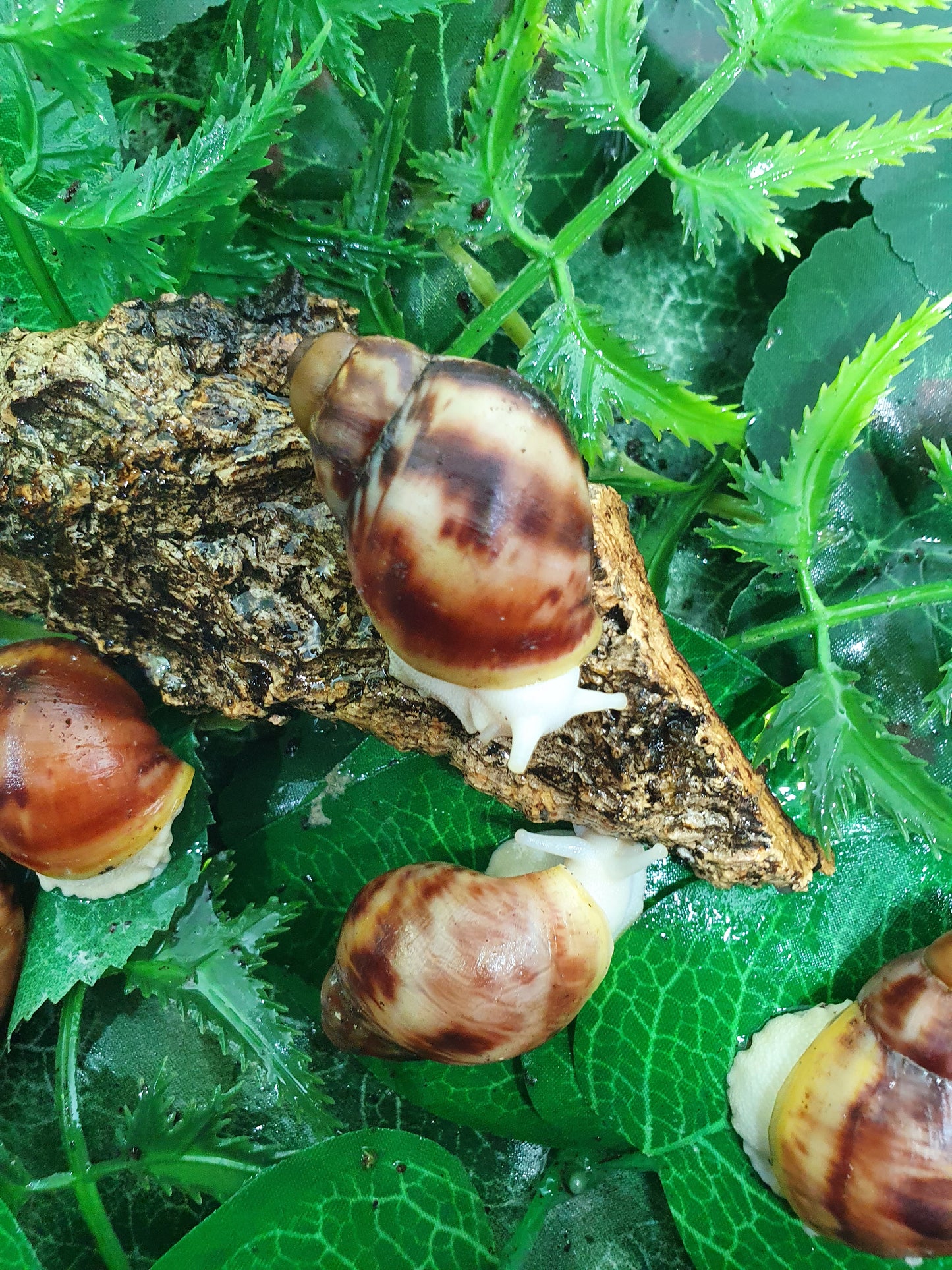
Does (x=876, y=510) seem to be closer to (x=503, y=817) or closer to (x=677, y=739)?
(x=677, y=739)

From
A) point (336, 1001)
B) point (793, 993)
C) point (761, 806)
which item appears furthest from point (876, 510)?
point (336, 1001)

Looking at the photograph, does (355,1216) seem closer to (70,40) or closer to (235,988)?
(235,988)

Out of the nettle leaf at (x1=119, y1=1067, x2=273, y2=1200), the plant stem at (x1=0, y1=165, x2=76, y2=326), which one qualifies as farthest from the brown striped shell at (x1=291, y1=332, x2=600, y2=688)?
the nettle leaf at (x1=119, y1=1067, x2=273, y2=1200)

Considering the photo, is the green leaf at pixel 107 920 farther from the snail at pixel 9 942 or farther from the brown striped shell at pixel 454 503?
the brown striped shell at pixel 454 503

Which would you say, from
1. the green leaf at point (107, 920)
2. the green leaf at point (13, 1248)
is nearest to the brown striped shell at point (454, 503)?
the green leaf at point (107, 920)

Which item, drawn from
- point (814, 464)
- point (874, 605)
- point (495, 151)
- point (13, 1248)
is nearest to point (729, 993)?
point (874, 605)

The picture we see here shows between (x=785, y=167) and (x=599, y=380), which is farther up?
(x=785, y=167)

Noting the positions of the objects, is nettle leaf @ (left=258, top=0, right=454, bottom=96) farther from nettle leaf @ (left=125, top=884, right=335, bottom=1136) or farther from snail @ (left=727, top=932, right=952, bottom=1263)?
snail @ (left=727, top=932, right=952, bottom=1263)
